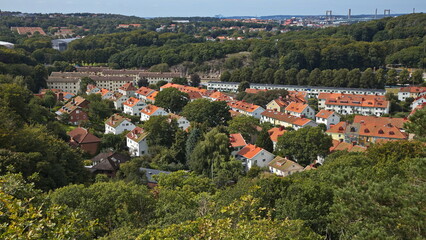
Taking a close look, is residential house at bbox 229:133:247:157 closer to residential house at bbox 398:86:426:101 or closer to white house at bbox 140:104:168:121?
white house at bbox 140:104:168:121

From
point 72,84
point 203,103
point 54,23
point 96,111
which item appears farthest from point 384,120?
point 54,23

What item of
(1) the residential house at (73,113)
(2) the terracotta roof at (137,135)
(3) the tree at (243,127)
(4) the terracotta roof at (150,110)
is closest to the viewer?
(2) the terracotta roof at (137,135)

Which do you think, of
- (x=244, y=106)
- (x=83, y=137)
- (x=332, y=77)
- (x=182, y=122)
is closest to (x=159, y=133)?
(x=182, y=122)

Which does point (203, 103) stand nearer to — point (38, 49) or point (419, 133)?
point (419, 133)

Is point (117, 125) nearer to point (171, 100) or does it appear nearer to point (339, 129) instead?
point (171, 100)

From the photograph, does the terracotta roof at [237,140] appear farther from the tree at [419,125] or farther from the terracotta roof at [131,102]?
the tree at [419,125]

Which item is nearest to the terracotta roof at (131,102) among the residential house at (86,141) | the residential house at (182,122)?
the residential house at (182,122)
